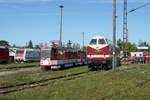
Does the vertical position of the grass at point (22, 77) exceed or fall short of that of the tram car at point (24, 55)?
it falls short

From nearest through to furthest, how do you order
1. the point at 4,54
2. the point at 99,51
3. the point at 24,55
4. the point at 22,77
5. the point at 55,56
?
1. the point at 22,77
2. the point at 99,51
3. the point at 55,56
4. the point at 4,54
5. the point at 24,55

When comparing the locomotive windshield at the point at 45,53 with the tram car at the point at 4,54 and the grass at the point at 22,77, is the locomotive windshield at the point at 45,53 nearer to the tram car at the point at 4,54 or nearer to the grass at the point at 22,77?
the grass at the point at 22,77

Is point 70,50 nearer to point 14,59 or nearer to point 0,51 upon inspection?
point 0,51

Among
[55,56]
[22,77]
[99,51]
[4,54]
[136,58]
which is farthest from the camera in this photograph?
[136,58]

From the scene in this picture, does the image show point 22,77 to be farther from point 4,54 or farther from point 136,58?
point 136,58

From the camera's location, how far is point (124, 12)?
56344 millimetres

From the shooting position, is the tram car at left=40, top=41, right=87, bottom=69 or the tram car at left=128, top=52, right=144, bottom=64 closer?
the tram car at left=40, top=41, right=87, bottom=69

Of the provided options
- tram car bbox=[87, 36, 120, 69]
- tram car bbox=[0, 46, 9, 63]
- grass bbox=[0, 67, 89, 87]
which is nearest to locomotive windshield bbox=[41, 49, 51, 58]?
tram car bbox=[87, 36, 120, 69]

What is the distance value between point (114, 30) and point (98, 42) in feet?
13.2

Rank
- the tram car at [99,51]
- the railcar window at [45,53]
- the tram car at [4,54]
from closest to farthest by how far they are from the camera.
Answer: the tram car at [99,51]
the railcar window at [45,53]
the tram car at [4,54]

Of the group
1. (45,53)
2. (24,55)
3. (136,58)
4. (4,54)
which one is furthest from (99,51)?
(24,55)

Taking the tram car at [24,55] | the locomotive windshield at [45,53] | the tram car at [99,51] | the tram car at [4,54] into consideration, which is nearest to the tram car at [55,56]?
the locomotive windshield at [45,53]

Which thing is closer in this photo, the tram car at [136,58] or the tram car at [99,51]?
the tram car at [99,51]

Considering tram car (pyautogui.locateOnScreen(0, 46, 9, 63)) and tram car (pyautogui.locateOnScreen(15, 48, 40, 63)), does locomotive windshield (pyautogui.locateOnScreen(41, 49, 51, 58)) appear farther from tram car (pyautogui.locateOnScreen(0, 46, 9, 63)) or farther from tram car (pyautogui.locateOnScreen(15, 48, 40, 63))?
tram car (pyautogui.locateOnScreen(15, 48, 40, 63))
